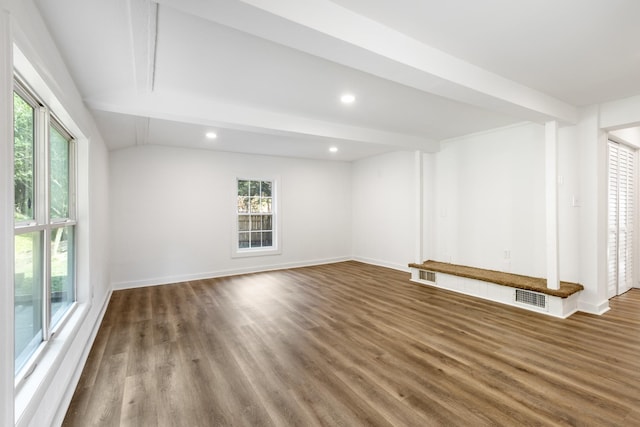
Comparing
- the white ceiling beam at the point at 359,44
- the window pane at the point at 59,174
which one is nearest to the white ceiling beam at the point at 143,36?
the white ceiling beam at the point at 359,44

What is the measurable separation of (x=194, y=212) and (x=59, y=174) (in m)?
3.07

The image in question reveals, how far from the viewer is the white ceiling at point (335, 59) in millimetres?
1751

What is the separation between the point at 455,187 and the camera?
17.3 feet

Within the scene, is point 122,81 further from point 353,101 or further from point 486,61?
point 486,61

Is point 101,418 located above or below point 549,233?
below

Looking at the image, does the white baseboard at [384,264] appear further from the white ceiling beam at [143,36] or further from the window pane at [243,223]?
the white ceiling beam at [143,36]

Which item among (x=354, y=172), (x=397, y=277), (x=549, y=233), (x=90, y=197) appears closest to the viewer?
(x=90, y=197)

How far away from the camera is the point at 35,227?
179 centimetres

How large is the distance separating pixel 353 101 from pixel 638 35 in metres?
2.24

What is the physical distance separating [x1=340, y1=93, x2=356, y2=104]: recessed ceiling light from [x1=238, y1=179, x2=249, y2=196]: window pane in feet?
11.4

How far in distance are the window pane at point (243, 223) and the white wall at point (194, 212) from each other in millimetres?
230

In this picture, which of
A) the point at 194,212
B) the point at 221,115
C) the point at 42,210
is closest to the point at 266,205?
the point at 194,212

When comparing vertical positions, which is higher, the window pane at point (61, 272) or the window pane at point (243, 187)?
the window pane at point (243, 187)

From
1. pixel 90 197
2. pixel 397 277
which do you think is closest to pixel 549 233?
pixel 397 277
